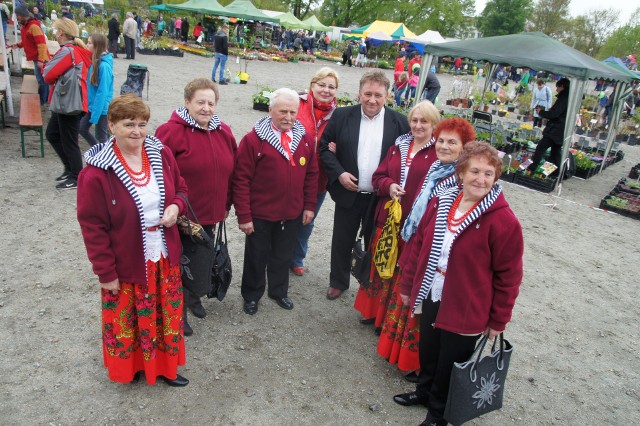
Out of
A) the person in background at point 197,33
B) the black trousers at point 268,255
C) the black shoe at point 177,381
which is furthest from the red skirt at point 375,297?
the person in background at point 197,33

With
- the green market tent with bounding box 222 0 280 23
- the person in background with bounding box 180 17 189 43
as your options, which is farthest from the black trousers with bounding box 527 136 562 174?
the person in background with bounding box 180 17 189 43

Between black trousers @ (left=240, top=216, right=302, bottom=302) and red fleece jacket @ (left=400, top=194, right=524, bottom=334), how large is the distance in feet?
Answer: 4.74

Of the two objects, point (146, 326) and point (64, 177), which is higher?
point (146, 326)

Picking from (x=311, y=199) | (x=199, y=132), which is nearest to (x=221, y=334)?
(x=311, y=199)

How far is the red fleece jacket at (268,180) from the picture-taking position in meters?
3.31

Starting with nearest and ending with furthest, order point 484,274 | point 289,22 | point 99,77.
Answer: point 484,274
point 99,77
point 289,22

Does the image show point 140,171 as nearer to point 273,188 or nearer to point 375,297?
point 273,188

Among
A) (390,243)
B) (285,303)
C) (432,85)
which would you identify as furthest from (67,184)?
(432,85)

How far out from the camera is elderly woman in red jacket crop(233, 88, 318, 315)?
10.8 ft

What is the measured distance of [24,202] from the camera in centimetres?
520

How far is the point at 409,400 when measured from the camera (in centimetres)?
303

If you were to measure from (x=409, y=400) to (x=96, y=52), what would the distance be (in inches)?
211

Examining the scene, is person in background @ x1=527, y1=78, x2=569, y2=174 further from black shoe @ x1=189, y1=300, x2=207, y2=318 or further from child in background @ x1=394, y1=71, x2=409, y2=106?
black shoe @ x1=189, y1=300, x2=207, y2=318

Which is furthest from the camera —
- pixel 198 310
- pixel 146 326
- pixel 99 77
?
pixel 99 77
